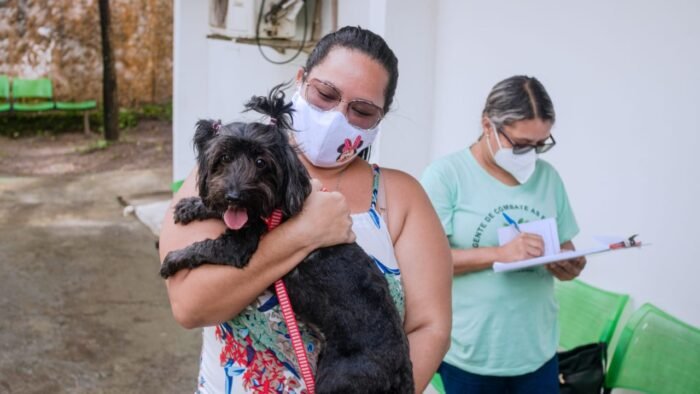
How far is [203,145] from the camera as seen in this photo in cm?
182

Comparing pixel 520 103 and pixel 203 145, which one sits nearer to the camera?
pixel 203 145

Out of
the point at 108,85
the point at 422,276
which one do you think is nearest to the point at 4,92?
the point at 108,85

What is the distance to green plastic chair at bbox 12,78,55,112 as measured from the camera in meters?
14.0

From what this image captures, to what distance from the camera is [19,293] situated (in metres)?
6.41

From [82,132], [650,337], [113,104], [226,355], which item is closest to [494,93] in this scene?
[650,337]

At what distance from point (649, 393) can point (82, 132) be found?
1286cm

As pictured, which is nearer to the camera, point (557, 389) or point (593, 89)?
point (557, 389)

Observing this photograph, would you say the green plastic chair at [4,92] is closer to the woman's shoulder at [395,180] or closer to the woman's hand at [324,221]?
the woman's shoulder at [395,180]

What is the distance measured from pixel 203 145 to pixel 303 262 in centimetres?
35

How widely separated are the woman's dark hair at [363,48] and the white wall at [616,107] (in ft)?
7.10

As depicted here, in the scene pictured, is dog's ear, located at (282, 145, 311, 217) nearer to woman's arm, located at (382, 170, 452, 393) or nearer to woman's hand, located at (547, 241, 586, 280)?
woman's arm, located at (382, 170, 452, 393)

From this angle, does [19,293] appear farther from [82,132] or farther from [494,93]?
[82,132]

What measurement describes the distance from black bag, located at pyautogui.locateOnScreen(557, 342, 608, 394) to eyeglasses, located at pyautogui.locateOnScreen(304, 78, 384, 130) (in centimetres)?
201

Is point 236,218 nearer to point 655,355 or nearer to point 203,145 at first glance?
point 203,145
